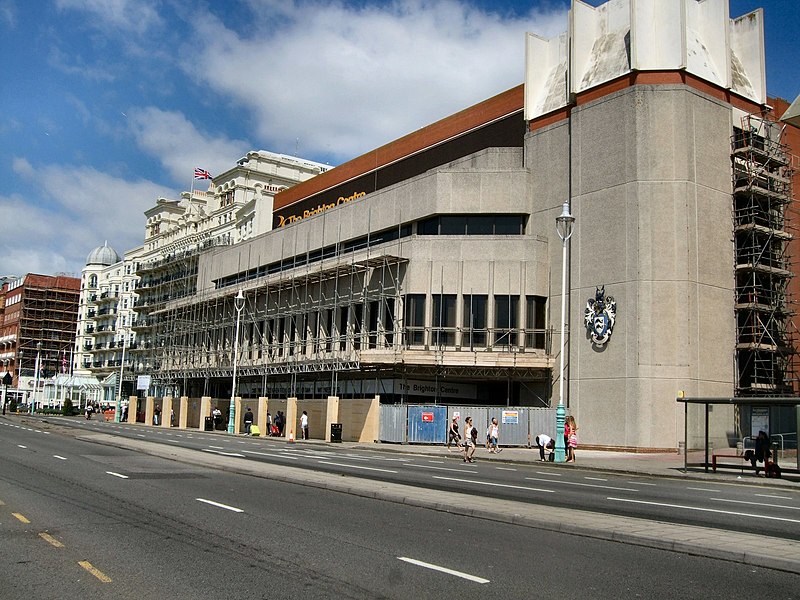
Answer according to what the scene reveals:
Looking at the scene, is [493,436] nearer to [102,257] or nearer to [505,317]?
[505,317]

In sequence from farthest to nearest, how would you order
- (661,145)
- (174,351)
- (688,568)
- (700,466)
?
(174,351), (661,145), (700,466), (688,568)

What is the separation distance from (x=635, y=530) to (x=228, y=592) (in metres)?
6.06

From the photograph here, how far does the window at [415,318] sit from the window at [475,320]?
8.30 ft

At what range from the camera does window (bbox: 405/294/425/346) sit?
45.8m

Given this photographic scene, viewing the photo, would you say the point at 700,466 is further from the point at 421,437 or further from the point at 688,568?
the point at 688,568

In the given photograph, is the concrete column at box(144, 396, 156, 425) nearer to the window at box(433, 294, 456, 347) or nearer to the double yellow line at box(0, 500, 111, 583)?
the window at box(433, 294, 456, 347)

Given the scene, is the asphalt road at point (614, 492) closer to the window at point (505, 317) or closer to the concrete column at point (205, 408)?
the window at point (505, 317)

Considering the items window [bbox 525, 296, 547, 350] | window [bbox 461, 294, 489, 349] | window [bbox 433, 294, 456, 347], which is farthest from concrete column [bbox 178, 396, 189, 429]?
window [bbox 525, 296, 547, 350]

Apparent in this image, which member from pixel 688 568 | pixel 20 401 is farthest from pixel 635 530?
pixel 20 401

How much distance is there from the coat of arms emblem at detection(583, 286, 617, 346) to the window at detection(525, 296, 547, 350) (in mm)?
3848

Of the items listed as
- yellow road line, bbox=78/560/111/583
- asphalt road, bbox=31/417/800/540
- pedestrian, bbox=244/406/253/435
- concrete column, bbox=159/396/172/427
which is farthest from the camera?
concrete column, bbox=159/396/172/427

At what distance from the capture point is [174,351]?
73000 millimetres

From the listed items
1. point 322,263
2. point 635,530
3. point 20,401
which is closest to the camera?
point 635,530

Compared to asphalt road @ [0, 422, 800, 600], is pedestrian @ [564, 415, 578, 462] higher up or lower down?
higher up
